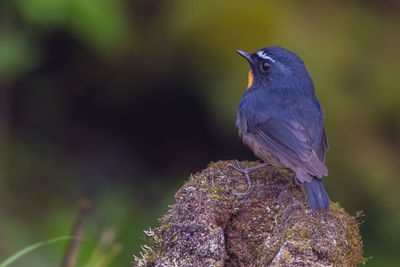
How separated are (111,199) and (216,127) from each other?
140cm

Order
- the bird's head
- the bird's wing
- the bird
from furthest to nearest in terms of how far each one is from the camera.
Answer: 1. the bird's head
2. the bird
3. the bird's wing

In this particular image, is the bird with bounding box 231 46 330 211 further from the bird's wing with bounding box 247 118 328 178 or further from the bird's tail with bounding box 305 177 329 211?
the bird's tail with bounding box 305 177 329 211

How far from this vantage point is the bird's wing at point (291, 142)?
4125mm

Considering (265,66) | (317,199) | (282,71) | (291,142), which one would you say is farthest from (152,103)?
(317,199)

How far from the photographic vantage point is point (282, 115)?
4.57 metres

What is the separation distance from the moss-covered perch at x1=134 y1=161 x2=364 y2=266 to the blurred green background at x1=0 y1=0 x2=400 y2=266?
278cm

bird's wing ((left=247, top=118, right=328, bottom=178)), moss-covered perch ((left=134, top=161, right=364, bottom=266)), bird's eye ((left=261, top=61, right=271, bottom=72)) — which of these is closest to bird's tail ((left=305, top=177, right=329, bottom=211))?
moss-covered perch ((left=134, top=161, right=364, bottom=266))

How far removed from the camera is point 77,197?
7.22m

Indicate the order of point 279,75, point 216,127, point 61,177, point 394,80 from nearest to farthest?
point 279,75
point 394,80
point 216,127
point 61,177

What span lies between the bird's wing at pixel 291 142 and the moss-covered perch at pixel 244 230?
0.75 m

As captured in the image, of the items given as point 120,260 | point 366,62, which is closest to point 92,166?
point 120,260

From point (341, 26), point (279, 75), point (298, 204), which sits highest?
point (341, 26)

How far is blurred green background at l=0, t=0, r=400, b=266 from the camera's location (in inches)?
243

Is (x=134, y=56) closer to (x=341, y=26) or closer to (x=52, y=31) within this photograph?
(x=52, y=31)
